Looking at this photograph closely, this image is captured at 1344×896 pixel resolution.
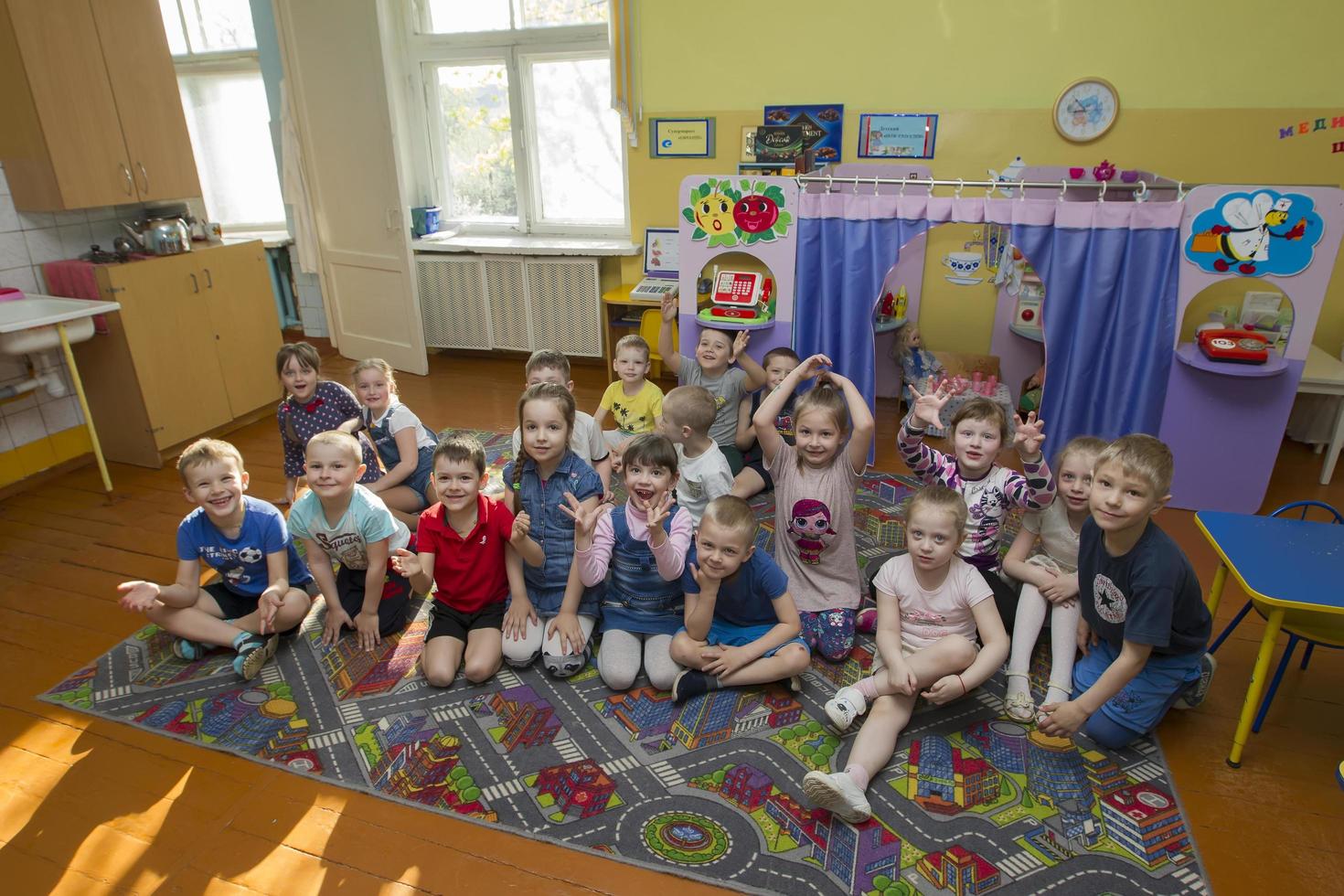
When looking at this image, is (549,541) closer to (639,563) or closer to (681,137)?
(639,563)

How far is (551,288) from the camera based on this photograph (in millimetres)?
6152

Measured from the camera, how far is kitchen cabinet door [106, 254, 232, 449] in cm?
450

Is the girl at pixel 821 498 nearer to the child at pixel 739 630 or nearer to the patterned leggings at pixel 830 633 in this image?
the patterned leggings at pixel 830 633

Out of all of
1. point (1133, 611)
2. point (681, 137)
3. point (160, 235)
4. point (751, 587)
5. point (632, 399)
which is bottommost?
point (751, 587)

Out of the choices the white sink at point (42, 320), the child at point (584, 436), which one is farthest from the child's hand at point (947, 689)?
the white sink at point (42, 320)

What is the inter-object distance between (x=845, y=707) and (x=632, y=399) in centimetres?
190

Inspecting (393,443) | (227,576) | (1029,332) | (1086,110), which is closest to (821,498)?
(393,443)

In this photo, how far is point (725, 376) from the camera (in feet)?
13.4

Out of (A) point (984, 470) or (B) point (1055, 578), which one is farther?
(A) point (984, 470)

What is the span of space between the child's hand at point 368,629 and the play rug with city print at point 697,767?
41 millimetres

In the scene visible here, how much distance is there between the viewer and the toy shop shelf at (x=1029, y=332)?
500cm

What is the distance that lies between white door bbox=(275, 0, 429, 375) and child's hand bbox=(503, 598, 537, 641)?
12.2ft

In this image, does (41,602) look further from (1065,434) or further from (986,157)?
(986,157)

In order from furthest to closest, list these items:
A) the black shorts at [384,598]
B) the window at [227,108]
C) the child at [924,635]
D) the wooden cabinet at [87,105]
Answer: the window at [227,108], the wooden cabinet at [87,105], the black shorts at [384,598], the child at [924,635]
